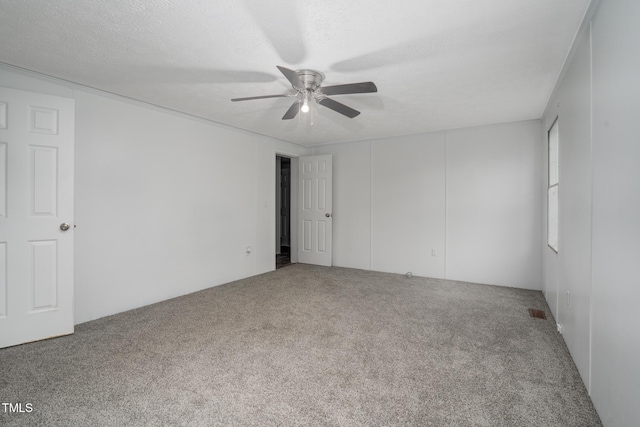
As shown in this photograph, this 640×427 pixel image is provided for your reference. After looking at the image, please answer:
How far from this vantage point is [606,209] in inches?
62.5

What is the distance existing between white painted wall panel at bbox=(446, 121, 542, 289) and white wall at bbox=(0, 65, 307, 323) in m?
3.07

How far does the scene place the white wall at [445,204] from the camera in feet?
13.7

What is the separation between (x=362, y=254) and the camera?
541 centimetres

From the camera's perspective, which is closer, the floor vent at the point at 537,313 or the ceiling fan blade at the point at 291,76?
the ceiling fan blade at the point at 291,76

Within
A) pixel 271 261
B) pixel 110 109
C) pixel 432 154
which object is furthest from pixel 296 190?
pixel 110 109

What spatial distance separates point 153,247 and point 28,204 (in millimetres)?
1219

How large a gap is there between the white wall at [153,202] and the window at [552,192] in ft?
12.7

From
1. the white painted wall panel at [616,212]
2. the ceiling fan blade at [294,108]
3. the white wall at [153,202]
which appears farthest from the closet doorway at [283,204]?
Result: the white painted wall panel at [616,212]

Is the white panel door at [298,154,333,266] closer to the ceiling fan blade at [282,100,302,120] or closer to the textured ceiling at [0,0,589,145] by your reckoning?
the textured ceiling at [0,0,589,145]

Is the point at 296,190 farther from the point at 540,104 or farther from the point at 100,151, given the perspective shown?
the point at 540,104

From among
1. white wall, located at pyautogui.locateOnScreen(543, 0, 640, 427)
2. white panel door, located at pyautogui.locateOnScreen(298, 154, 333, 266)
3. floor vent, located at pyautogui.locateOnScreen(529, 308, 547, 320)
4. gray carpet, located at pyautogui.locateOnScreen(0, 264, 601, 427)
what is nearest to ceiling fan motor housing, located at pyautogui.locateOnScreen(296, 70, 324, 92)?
white wall, located at pyautogui.locateOnScreen(543, 0, 640, 427)

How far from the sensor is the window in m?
3.28

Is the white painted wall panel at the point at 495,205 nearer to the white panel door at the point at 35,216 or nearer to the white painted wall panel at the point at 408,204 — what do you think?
the white painted wall panel at the point at 408,204

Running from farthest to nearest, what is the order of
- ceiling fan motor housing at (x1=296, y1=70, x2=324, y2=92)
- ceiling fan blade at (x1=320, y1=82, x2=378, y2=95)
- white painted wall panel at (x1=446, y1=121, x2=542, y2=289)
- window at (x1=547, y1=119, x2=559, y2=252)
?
white painted wall panel at (x1=446, y1=121, x2=542, y2=289) → window at (x1=547, y1=119, x2=559, y2=252) → ceiling fan motor housing at (x1=296, y1=70, x2=324, y2=92) → ceiling fan blade at (x1=320, y1=82, x2=378, y2=95)
